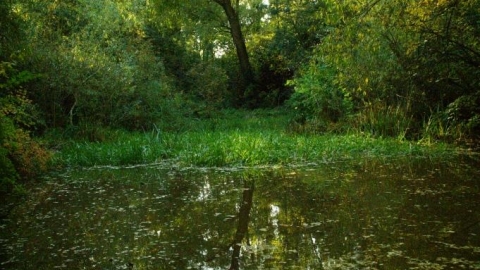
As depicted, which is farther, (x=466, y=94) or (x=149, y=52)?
(x=149, y=52)

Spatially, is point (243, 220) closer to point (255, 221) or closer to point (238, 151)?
point (255, 221)

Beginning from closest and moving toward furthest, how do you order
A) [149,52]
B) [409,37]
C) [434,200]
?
[434,200] → [409,37] → [149,52]

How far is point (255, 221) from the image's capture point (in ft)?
14.9

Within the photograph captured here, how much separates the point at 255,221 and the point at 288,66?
1518 cm

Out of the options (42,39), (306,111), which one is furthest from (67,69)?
(306,111)

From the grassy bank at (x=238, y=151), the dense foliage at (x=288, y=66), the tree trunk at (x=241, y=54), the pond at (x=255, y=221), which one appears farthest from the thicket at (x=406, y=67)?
the tree trunk at (x=241, y=54)

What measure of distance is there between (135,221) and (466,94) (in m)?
8.14

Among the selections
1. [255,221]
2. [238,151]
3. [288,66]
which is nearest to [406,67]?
[238,151]

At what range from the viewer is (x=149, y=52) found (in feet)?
55.9

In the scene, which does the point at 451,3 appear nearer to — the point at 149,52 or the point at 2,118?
the point at 2,118

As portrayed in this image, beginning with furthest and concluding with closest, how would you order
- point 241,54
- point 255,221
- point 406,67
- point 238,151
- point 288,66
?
point 241,54 < point 288,66 < point 406,67 < point 238,151 < point 255,221

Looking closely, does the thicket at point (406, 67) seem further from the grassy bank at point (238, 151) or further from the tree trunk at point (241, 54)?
the tree trunk at point (241, 54)

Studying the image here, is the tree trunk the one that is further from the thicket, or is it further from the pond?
the pond

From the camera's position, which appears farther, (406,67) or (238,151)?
(406,67)
